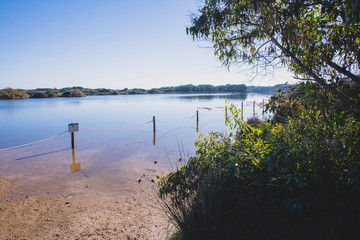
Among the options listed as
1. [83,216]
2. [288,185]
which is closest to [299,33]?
[288,185]

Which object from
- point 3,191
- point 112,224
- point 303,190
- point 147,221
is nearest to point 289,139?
point 303,190

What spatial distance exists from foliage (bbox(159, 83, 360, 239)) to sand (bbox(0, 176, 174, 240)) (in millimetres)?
872

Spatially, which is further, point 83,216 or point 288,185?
point 83,216

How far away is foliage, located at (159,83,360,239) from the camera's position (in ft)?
7.66

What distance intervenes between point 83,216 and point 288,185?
416 centimetres

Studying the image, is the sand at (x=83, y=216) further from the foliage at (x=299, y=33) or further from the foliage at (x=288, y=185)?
the foliage at (x=299, y=33)

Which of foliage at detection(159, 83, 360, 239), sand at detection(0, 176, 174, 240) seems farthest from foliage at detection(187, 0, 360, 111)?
sand at detection(0, 176, 174, 240)

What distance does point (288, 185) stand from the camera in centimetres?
257

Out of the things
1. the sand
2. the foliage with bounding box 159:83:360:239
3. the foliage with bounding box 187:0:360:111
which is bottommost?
the sand

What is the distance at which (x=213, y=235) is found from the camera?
2836 mm

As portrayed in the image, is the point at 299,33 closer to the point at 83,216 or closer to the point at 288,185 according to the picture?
the point at 288,185

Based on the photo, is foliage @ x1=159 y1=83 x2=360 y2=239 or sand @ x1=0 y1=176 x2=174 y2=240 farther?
sand @ x1=0 y1=176 x2=174 y2=240

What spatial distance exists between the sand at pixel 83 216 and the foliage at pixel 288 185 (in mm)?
872

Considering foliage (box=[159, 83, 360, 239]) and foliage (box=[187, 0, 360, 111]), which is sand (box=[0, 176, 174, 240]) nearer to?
foliage (box=[159, 83, 360, 239])
